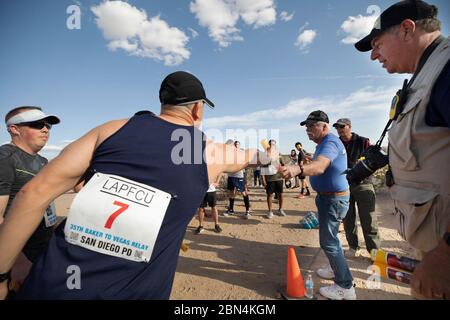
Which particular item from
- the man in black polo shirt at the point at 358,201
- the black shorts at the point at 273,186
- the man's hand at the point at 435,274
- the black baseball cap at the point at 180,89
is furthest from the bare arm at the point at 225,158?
the black shorts at the point at 273,186

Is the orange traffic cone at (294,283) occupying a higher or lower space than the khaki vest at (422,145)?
lower

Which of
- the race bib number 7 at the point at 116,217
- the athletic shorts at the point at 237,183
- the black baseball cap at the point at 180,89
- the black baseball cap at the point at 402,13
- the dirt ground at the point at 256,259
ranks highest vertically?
the black baseball cap at the point at 402,13

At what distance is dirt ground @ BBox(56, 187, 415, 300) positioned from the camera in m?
4.00

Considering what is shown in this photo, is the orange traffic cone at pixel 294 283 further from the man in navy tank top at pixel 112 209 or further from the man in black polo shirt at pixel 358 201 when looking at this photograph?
the man in navy tank top at pixel 112 209

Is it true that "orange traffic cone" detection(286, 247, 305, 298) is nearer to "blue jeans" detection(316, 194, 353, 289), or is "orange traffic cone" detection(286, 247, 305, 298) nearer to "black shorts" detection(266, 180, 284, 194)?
"blue jeans" detection(316, 194, 353, 289)

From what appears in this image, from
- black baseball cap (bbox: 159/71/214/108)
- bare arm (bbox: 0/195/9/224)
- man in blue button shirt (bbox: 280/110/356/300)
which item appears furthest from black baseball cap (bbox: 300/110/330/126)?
bare arm (bbox: 0/195/9/224)

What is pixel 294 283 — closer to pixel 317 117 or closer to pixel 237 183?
pixel 317 117

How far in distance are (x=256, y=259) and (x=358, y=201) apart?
2515 millimetres

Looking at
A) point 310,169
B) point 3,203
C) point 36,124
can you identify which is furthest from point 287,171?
point 36,124

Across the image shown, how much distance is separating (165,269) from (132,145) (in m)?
0.85

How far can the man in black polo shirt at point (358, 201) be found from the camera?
4.93 metres

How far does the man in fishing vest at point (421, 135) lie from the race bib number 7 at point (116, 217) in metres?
1.52

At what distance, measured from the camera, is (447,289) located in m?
1.19
